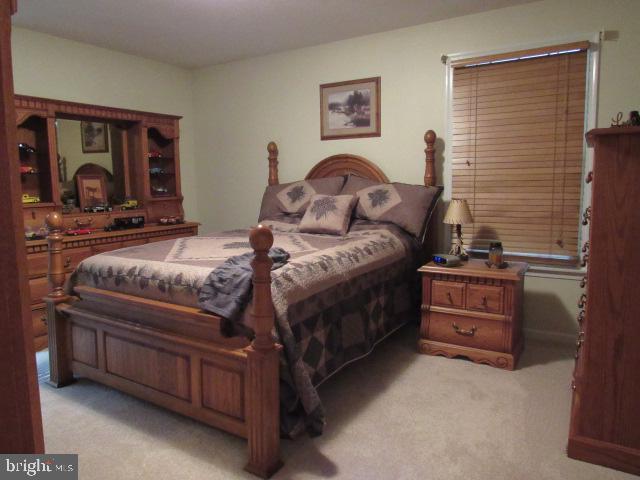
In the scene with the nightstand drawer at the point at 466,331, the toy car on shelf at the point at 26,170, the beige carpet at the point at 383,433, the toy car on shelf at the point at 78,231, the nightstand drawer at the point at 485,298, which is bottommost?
the beige carpet at the point at 383,433

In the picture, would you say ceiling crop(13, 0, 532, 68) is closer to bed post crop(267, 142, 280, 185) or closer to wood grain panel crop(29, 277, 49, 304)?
bed post crop(267, 142, 280, 185)

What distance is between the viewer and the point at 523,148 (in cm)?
312

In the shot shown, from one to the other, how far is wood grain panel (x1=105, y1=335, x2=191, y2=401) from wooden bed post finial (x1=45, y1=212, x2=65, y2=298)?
485mm

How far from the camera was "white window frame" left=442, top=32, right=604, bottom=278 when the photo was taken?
2.85 meters

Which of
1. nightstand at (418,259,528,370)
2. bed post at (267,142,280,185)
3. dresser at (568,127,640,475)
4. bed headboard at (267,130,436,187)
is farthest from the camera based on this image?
bed post at (267,142,280,185)

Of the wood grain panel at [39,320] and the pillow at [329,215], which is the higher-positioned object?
the pillow at [329,215]

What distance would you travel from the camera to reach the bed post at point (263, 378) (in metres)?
1.65

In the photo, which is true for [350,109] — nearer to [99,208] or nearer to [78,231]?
[99,208]

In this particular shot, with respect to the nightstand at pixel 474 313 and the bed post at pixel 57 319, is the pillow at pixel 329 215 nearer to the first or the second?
the nightstand at pixel 474 313

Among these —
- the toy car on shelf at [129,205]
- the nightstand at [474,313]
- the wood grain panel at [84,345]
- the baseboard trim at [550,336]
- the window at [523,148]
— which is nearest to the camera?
the wood grain panel at [84,345]

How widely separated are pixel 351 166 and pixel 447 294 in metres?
1.51

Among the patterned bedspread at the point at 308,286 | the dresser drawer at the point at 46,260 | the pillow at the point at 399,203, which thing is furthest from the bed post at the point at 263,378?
the dresser drawer at the point at 46,260

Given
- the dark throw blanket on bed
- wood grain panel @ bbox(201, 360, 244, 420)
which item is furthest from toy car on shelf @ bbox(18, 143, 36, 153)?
wood grain panel @ bbox(201, 360, 244, 420)

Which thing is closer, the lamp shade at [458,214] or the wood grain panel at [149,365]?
the wood grain panel at [149,365]
